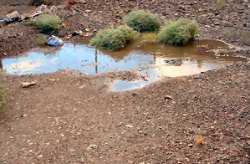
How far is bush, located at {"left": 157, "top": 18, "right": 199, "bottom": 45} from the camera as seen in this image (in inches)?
465

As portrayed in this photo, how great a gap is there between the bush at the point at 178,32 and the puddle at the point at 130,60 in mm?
198

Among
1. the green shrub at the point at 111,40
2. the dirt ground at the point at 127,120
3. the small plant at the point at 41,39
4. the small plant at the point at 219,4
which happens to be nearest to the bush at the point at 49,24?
the small plant at the point at 41,39

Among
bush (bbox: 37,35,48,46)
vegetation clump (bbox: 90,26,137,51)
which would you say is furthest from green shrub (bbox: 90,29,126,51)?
bush (bbox: 37,35,48,46)

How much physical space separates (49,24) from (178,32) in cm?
380

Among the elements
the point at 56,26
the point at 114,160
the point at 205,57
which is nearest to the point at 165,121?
the point at 114,160

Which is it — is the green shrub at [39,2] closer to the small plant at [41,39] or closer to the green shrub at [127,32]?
the small plant at [41,39]

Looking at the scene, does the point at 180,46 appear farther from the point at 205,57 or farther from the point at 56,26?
the point at 56,26

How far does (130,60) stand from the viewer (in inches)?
439

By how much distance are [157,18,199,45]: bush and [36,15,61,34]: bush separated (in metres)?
3.10

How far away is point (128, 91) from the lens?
29.3 feet

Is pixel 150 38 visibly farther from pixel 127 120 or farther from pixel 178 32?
pixel 127 120

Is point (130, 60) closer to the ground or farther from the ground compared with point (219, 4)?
closer to the ground

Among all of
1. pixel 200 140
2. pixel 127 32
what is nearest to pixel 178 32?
pixel 127 32

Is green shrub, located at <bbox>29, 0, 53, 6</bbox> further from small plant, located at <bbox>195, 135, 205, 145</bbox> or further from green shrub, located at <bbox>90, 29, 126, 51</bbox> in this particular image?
small plant, located at <bbox>195, 135, 205, 145</bbox>
